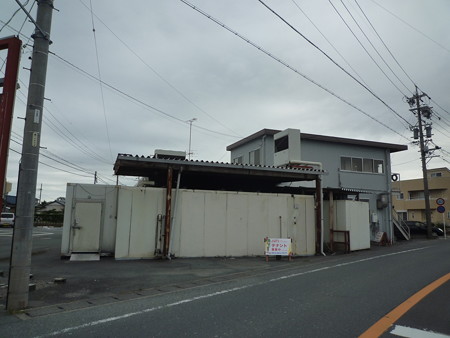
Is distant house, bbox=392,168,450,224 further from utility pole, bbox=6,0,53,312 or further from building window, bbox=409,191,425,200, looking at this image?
utility pole, bbox=6,0,53,312

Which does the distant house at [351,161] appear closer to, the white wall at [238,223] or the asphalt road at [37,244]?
the white wall at [238,223]

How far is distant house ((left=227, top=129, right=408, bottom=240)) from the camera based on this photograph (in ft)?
71.4

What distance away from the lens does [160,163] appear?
11.9 meters

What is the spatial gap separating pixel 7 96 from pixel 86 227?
262 inches

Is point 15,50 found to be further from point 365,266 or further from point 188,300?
point 365,266

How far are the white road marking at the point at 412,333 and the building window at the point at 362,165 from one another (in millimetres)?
19187

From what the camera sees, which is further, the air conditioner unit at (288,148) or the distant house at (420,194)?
the distant house at (420,194)

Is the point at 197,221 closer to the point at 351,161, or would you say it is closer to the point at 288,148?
the point at 288,148

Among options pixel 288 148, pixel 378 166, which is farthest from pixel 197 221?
pixel 378 166

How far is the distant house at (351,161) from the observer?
21.8 metres

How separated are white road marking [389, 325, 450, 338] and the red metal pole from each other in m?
6.42

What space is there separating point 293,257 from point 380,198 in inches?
507

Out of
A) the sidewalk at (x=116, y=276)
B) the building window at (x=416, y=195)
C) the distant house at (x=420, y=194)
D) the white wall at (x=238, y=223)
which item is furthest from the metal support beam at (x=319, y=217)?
the building window at (x=416, y=195)

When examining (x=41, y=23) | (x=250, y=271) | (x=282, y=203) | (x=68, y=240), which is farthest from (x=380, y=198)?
(x=41, y=23)
